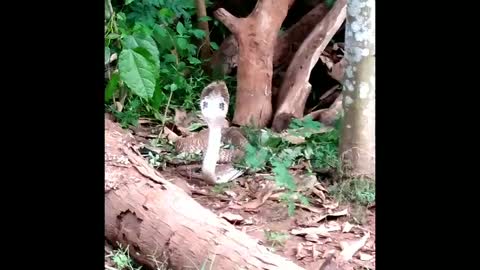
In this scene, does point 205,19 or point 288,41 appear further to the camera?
point 288,41

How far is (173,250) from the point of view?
1.56 metres

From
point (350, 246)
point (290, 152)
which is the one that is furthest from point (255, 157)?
point (350, 246)

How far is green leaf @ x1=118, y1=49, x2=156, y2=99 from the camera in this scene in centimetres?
179

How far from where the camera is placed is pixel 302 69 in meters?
2.14

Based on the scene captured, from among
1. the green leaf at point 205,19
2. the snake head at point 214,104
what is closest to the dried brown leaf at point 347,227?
the snake head at point 214,104

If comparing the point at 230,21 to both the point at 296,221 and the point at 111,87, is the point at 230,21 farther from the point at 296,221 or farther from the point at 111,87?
the point at 296,221

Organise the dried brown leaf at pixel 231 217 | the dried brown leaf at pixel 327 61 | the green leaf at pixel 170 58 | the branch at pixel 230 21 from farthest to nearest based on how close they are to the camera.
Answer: the dried brown leaf at pixel 327 61
the branch at pixel 230 21
the green leaf at pixel 170 58
the dried brown leaf at pixel 231 217

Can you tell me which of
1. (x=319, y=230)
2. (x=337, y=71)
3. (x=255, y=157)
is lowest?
(x=319, y=230)

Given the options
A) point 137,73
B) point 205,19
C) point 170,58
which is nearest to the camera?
point 137,73

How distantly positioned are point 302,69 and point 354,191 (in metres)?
0.56

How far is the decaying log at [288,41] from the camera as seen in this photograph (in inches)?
81.4

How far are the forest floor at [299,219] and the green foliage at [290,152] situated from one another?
0.9 inches

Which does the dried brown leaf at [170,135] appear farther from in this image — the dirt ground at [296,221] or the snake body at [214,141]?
the dirt ground at [296,221]
